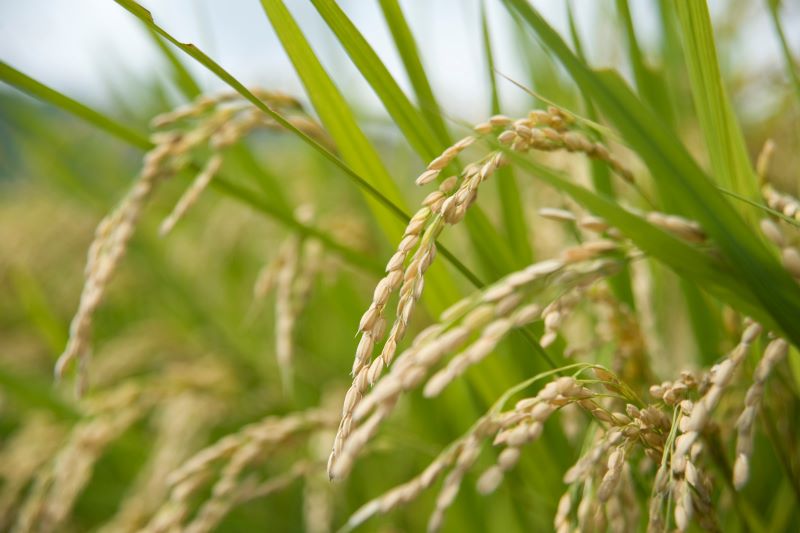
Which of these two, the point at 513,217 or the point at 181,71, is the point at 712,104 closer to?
the point at 513,217

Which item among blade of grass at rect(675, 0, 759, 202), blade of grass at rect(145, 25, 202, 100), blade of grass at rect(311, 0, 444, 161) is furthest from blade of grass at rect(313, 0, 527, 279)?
blade of grass at rect(145, 25, 202, 100)

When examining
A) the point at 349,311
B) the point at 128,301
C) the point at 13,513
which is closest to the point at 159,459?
the point at 349,311

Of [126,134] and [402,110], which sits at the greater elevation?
[126,134]

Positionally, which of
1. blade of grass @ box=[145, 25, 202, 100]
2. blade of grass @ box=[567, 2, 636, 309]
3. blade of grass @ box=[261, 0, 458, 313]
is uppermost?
blade of grass @ box=[145, 25, 202, 100]

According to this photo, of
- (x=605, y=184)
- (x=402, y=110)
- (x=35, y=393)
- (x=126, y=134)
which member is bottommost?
(x=605, y=184)

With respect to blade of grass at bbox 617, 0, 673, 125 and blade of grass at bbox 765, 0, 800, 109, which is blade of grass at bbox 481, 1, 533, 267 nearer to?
blade of grass at bbox 617, 0, 673, 125

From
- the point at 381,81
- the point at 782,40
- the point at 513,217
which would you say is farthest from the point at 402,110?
the point at 782,40
